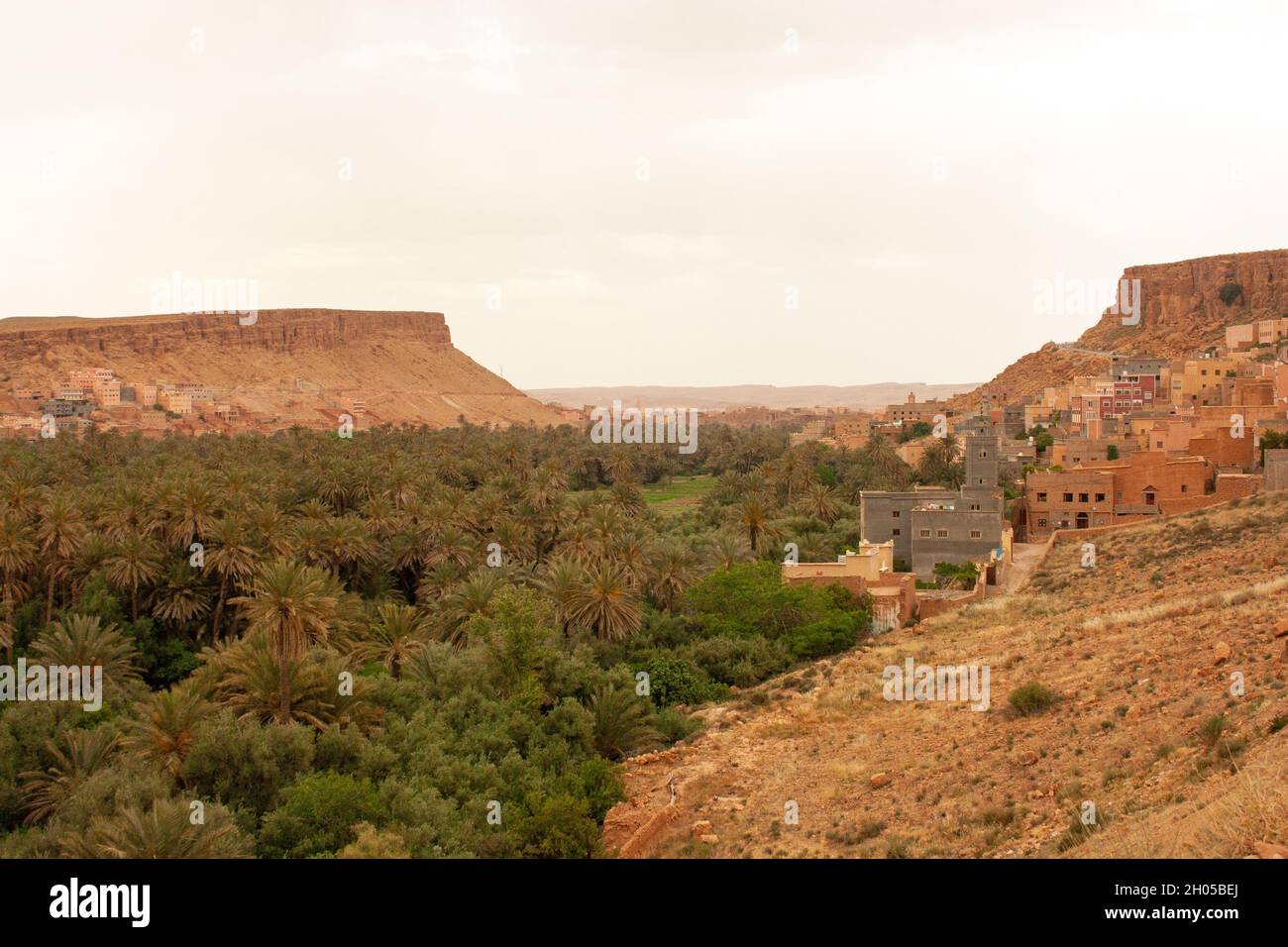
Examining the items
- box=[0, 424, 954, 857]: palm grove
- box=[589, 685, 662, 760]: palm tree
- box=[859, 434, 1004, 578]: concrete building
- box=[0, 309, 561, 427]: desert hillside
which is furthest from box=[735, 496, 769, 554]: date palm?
box=[0, 309, 561, 427]: desert hillside

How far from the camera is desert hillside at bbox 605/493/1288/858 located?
10.3m

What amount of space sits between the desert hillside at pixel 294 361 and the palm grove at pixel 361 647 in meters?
83.7

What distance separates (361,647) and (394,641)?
1080 millimetres

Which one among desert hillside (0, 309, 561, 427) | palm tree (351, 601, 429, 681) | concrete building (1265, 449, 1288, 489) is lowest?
palm tree (351, 601, 429, 681)

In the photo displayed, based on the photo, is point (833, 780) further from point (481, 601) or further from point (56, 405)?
point (56, 405)

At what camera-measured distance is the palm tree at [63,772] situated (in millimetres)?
17406

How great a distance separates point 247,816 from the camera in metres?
15.3

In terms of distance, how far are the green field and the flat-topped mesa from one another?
80.0 metres

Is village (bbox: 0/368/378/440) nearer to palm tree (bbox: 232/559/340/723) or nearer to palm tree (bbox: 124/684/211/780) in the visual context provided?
palm tree (bbox: 232/559/340/723)

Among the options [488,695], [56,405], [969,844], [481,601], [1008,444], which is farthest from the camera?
[56,405]

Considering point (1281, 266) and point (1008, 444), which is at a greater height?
point (1281, 266)

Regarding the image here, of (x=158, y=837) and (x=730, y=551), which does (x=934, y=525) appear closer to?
(x=730, y=551)
